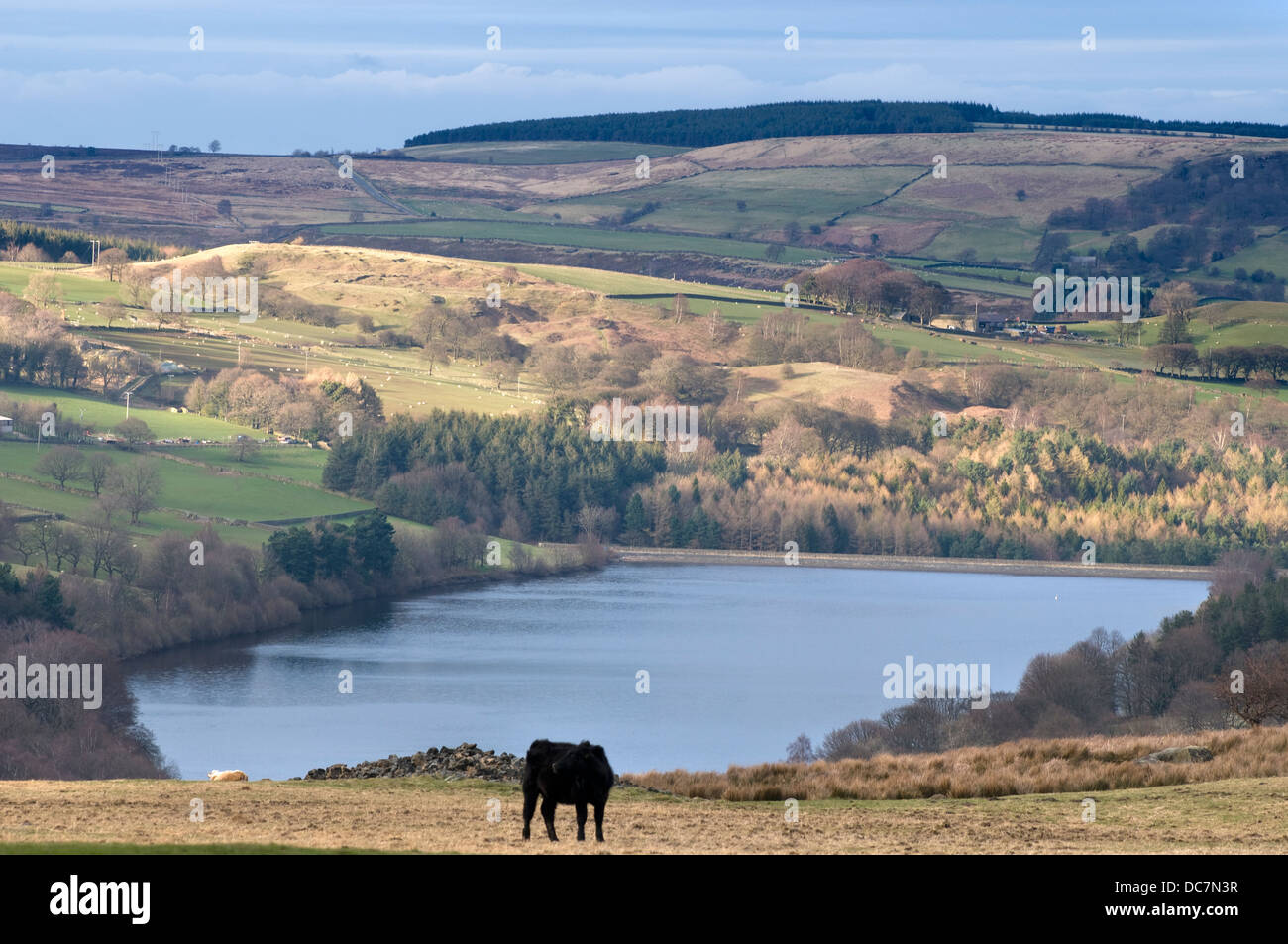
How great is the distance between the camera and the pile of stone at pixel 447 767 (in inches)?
Result: 842

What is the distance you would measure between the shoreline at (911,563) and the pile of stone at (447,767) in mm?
99572

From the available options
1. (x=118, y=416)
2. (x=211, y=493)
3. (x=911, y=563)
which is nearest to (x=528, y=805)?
(x=211, y=493)

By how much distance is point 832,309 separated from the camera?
584ft

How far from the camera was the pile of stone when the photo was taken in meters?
21.4

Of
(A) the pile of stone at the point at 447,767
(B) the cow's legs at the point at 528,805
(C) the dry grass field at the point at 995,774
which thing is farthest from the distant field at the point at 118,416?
(B) the cow's legs at the point at 528,805

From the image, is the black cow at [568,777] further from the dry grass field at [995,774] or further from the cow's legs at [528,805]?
the dry grass field at [995,774]

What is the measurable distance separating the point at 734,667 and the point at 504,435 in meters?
60.6

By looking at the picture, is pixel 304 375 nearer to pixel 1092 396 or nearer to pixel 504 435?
pixel 504 435

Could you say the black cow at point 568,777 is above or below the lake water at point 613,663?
above

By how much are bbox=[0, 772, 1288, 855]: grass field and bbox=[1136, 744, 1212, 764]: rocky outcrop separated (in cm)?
258

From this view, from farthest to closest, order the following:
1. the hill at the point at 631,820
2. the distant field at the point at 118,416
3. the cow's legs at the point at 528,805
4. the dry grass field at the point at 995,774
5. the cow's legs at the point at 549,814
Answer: the distant field at the point at 118,416
the dry grass field at the point at 995,774
the hill at the point at 631,820
the cow's legs at the point at 528,805
the cow's legs at the point at 549,814

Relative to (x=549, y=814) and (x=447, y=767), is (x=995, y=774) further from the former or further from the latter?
(x=549, y=814)
